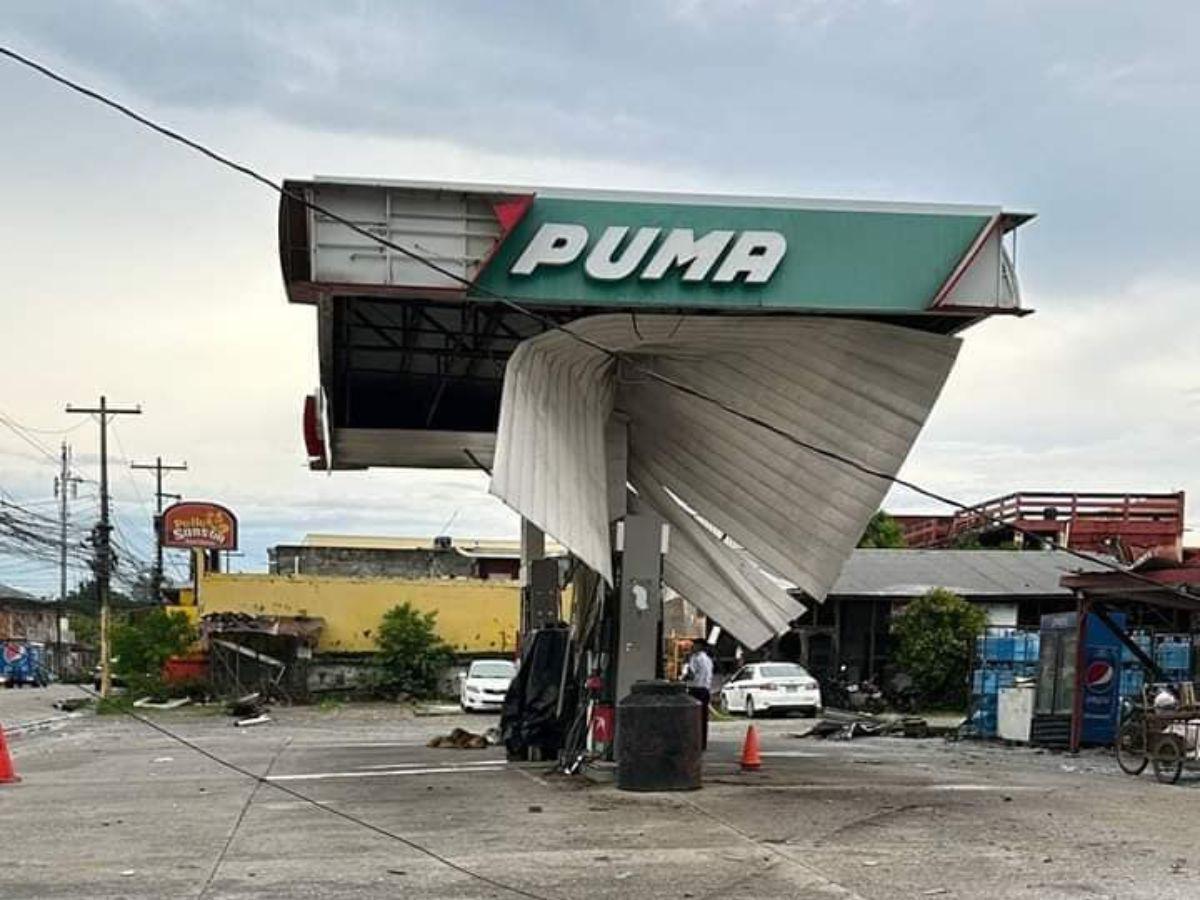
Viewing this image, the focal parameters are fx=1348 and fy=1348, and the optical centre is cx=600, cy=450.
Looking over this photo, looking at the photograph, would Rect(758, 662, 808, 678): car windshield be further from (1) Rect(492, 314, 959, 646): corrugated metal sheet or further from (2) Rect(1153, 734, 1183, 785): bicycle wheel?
(2) Rect(1153, 734, 1183, 785): bicycle wheel

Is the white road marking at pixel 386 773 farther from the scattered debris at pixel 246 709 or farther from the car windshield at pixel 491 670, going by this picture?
the car windshield at pixel 491 670

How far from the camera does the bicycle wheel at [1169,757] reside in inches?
609

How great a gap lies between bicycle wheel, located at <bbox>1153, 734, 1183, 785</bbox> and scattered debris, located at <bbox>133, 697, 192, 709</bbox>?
26.9 metres

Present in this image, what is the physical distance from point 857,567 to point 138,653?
20.5 meters

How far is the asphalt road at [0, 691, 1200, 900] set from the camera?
8.91 meters

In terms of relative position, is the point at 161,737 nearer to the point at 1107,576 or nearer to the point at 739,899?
the point at 1107,576

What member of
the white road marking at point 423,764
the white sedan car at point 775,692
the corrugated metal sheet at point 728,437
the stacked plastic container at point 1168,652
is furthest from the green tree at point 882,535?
the white road marking at point 423,764

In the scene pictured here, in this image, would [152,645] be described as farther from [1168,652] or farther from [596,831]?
[596,831]

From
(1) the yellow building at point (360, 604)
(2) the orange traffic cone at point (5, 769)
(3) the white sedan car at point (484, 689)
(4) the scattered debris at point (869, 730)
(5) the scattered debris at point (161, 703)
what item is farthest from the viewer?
(1) the yellow building at point (360, 604)

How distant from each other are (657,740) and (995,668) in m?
12.6

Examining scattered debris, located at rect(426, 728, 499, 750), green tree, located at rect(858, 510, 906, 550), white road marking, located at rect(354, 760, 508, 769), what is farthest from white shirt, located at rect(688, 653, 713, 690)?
green tree, located at rect(858, 510, 906, 550)

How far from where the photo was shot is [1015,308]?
49.5ft

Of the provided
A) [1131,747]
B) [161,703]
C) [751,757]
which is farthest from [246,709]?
[1131,747]

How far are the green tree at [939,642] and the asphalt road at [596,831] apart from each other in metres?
13.4
